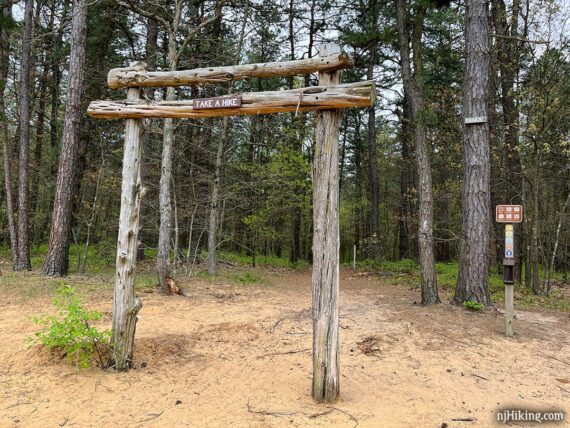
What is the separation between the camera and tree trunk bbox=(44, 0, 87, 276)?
9336 millimetres

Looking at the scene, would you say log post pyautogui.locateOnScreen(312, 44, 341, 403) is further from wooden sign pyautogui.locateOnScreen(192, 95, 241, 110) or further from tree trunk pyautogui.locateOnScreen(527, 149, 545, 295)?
tree trunk pyautogui.locateOnScreen(527, 149, 545, 295)

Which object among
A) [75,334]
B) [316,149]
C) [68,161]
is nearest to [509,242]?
[316,149]

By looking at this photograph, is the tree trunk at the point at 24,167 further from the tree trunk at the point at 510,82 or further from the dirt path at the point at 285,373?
the tree trunk at the point at 510,82

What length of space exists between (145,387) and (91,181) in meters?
12.6

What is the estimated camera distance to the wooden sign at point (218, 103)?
12.8ft

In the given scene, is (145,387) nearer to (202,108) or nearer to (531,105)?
(202,108)

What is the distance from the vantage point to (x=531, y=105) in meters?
9.27

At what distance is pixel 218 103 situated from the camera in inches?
156

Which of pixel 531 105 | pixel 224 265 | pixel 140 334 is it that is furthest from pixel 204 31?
pixel 140 334

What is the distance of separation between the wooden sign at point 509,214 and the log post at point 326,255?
3.60 m

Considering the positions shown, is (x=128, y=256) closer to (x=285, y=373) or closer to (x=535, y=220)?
(x=285, y=373)

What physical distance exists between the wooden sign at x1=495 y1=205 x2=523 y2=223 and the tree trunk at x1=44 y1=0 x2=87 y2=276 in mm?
9742

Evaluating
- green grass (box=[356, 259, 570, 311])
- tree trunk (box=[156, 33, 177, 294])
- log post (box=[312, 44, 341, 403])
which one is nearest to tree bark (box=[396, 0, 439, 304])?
green grass (box=[356, 259, 570, 311])

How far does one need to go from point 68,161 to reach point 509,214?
998cm
